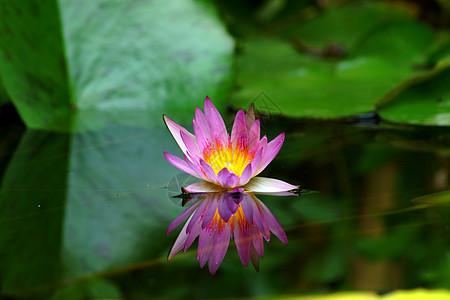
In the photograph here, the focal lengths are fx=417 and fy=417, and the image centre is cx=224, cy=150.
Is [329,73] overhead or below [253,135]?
below

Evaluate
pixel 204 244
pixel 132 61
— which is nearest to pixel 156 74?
pixel 132 61

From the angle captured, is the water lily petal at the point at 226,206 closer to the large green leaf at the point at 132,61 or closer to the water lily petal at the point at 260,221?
the water lily petal at the point at 260,221

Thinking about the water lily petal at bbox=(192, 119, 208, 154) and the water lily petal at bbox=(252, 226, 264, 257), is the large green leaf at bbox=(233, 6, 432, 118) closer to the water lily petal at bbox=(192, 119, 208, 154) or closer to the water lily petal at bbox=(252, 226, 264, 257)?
the water lily petal at bbox=(192, 119, 208, 154)

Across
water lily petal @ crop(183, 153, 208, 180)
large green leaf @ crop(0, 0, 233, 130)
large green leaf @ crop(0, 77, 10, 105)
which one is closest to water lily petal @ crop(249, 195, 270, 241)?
water lily petal @ crop(183, 153, 208, 180)

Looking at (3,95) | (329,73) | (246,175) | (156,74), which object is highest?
(246,175)

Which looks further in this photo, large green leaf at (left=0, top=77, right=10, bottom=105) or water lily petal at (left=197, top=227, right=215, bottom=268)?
large green leaf at (left=0, top=77, right=10, bottom=105)

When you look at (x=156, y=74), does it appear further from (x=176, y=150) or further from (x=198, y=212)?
(x=198, y=212)
